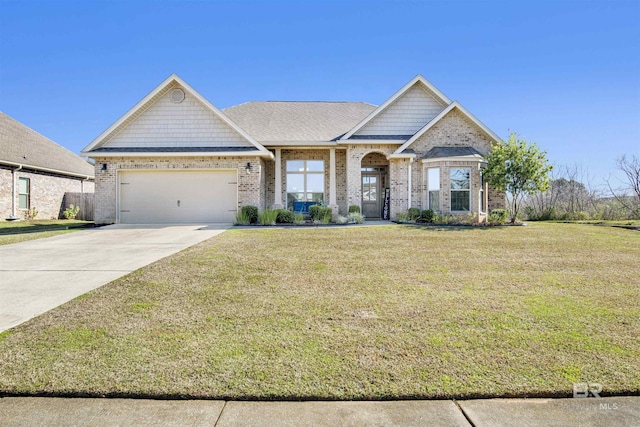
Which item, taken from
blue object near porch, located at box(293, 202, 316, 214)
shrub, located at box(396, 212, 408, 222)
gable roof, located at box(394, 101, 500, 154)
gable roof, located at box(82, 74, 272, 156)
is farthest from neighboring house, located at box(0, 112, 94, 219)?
gable roof, located at box(394, 101, 500, 154)

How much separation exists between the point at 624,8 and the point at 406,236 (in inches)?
447

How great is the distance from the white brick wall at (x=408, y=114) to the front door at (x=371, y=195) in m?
2.76

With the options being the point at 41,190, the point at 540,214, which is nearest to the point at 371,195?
the point at 540,214

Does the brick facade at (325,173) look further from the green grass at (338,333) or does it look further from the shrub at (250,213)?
the green grass at (338,333)

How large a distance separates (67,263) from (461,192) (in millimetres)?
14349

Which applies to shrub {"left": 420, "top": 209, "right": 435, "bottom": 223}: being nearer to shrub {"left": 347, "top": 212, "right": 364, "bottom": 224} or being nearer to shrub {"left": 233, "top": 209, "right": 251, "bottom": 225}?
shrub {"left": 347, "top": 212, "right": 364, "bottom": 224}

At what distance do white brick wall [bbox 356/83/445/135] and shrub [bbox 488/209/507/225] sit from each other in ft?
18.1

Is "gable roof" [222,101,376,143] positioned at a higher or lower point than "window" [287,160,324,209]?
higher

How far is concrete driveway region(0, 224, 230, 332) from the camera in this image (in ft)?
15.6

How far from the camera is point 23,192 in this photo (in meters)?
19.7

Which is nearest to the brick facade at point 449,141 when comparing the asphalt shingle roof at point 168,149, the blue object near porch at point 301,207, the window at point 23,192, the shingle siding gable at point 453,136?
the shingle siding gable at point 453,136

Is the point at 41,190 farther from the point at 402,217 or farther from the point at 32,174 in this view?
the point at 402,217

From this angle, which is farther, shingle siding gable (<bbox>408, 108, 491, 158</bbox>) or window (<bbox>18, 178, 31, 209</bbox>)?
window (<bbox>18, 178, 31, 209</bbox>)

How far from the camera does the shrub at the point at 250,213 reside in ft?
48.3
